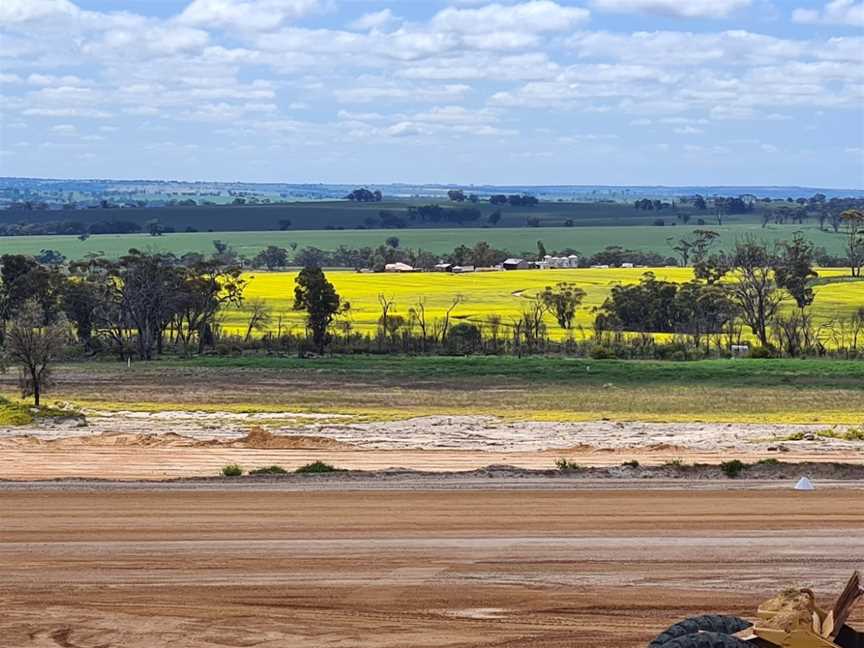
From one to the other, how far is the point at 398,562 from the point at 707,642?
320 inches

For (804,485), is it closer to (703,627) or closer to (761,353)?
(703,627)

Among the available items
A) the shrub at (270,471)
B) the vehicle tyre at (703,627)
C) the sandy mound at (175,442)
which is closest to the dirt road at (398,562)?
the shrub at (270,471)

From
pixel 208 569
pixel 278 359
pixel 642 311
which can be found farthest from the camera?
pixel 642 311

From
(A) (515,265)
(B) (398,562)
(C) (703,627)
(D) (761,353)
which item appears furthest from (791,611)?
(A) (515,265)

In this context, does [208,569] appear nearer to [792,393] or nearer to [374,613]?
[374,613]

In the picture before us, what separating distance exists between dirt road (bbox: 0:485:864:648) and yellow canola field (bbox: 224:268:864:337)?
61.5m

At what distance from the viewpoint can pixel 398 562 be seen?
1703cm

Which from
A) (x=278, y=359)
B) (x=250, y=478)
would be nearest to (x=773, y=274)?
(x=278, y=359)

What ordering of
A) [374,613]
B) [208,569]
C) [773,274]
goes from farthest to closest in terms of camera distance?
[773,274] < [208,569] < [374,613]

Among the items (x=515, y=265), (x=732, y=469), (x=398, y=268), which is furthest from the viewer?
(x=515, y=265)

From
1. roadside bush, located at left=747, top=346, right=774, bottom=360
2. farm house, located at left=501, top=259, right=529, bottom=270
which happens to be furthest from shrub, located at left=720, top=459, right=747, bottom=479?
farm house, located at left=501, top=259, right=529, bottom=270

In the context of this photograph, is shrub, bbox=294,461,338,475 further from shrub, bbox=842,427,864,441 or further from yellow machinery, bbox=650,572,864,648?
yellow machinery, bbox=650,572,864,648

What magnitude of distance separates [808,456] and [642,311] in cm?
6140

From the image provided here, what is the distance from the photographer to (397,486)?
914 inches
